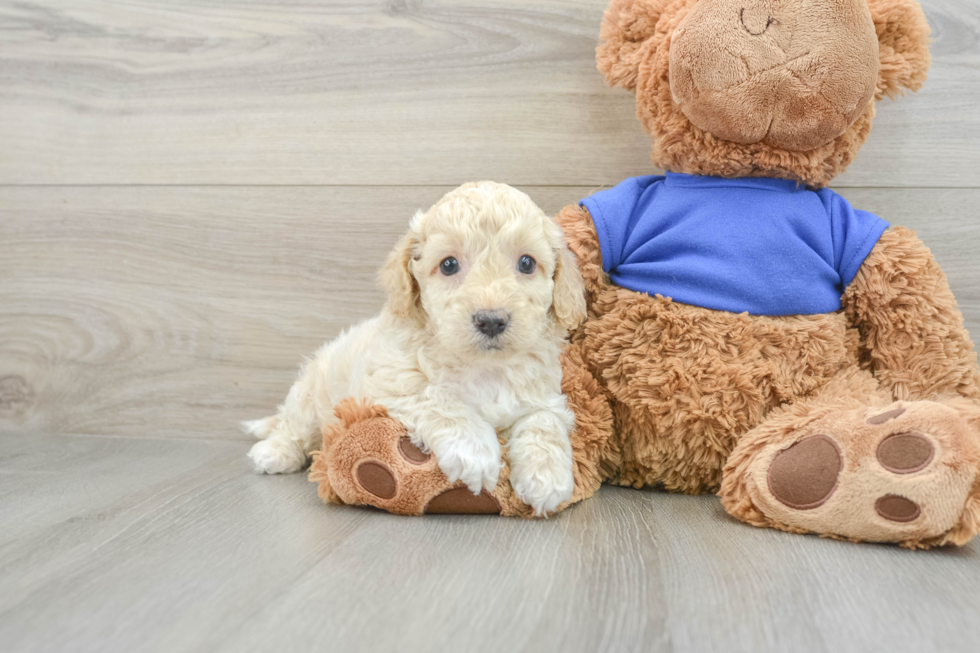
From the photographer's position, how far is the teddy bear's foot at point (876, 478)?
2.95 feet

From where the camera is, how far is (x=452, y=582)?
2.77ft

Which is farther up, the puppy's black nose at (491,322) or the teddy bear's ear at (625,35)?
the teddy bear's ear at (625,35)

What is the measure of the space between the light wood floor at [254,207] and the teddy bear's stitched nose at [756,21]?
1.40ft

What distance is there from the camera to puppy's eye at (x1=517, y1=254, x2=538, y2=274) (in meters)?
1.09

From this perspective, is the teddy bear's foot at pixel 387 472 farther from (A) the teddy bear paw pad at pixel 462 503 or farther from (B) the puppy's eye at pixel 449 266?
(B) the puppy's eye at pixel 449 266

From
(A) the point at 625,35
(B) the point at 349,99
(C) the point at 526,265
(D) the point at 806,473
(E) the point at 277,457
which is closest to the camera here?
(D) the point at 806,473

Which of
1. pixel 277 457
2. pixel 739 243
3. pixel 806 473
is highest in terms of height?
pixel 739 243

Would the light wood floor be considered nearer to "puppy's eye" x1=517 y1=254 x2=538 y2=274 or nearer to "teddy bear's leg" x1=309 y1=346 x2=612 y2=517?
"teddy bear's leg" x1=309 y1=346 x2=612 y2=517

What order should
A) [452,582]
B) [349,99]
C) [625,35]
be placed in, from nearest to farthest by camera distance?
[452,582], [625,35], [349,99]

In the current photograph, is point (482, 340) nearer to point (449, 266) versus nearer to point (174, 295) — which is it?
point (449, 266)

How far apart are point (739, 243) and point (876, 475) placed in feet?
1.36

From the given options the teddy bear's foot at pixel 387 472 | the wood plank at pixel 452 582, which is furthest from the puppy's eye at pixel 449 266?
the wood plank at pixel 452 582

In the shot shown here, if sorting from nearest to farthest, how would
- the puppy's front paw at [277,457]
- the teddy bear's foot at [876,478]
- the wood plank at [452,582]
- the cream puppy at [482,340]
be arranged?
the wood plank at [452,582] < the teddy bear's foot at [876,478] < the cream puppy at [482,340] < the puppy's front paw at [277,457]

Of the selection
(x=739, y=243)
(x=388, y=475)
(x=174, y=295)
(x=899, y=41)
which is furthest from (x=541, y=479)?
(x=174, y=295)
